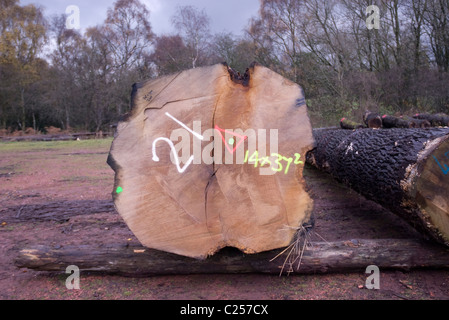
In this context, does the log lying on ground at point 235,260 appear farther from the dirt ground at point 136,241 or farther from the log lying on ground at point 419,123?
the log lying on ground at point 419,123

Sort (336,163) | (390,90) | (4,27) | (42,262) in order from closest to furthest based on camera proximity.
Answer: (42,262), (336,163), (390,90), (4,27)

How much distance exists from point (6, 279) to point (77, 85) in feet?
95.5

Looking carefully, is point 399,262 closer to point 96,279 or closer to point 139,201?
point 139,201

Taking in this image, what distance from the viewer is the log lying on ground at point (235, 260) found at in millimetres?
2750

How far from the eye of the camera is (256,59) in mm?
22172

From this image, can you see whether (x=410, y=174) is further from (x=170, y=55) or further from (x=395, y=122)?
(x=170, y=55)

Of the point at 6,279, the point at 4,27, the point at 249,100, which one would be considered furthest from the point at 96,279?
the point at 4,27

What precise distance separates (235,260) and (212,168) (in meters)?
0.74

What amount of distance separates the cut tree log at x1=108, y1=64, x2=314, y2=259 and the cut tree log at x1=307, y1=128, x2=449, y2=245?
329 mm

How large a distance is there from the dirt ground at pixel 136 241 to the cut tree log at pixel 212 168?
35cm

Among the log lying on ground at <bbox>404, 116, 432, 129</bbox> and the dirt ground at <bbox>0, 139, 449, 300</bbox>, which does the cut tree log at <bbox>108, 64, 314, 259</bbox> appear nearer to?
the dirt ground at <bbox>0, 139, 449, 300</bbox>
